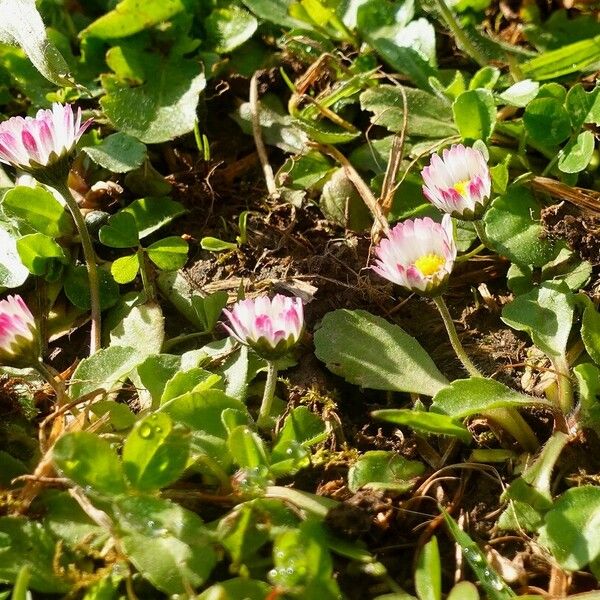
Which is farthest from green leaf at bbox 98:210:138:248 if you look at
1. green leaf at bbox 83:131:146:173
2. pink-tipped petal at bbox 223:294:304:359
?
pink-tipped petal at bbox 223:294:304:359

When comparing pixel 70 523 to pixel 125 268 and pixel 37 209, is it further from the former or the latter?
pixel 37 209

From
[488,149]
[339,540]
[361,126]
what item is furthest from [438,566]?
[361,126]

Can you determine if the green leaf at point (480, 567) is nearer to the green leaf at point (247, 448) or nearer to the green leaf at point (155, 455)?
Answer: the green leaf at point (247, 448)

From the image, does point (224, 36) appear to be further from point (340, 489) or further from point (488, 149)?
point (340, 489)

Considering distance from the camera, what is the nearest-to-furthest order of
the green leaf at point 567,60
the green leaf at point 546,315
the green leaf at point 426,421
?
the green leaf at point 426,421, the green leaf at point 546,315, the green leaf at point 567,60

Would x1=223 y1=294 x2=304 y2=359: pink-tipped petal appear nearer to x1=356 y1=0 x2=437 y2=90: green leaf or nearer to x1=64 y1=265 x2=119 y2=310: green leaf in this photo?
x1=64 y1=265 x2=119 y2=310: green leaf

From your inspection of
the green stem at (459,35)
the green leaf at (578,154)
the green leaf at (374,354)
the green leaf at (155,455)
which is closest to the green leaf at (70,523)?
the green leaf at (155,455)

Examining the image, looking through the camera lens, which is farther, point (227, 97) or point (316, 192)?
point (227, 97)
